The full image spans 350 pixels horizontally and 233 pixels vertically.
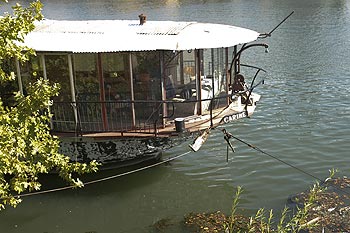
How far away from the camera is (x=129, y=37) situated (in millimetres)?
11727

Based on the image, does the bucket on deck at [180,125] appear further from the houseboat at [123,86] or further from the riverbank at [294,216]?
the riverbank at [294,216]

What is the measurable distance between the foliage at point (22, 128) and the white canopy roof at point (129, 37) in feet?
10.9

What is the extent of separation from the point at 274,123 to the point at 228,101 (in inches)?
187

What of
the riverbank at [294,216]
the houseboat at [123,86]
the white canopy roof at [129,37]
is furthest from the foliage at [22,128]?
the riverbank at [294,216]

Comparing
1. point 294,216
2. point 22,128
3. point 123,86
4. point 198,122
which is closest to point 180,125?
point 198,122

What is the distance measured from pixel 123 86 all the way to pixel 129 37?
4.36 feet

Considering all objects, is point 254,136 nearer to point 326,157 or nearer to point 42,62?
point 326,157

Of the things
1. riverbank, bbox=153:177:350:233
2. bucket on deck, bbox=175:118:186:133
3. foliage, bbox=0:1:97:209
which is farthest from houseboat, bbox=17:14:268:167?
foliage, bbox=0:1:97:209

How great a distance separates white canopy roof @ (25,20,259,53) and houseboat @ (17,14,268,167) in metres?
0.03

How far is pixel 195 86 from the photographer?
1284cm

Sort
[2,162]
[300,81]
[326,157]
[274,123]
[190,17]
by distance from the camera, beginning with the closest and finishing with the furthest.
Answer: [2,162] → [326,157] → [274,123] → [300,81] → [190,17]

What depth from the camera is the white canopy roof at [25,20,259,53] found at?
11.2 metres

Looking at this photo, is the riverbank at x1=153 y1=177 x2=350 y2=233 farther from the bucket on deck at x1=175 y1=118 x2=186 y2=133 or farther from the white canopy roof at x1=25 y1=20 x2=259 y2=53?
the white canopy roof at x1=25 y1=20 x2=259 y2=53

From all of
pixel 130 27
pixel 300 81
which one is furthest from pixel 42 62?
pixel 300 81
